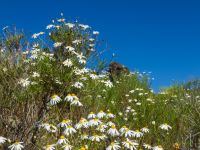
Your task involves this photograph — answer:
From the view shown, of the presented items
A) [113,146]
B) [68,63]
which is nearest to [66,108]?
[68,63]

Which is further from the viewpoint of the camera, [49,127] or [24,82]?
[24,82]

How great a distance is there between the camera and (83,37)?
9.05m

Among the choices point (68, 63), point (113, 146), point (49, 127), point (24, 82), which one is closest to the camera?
point (113, 146)

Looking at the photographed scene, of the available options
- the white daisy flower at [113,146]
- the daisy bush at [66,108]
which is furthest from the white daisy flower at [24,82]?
the white daisy flower at [113,146]

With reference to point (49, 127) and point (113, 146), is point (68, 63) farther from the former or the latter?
point (113, 146)

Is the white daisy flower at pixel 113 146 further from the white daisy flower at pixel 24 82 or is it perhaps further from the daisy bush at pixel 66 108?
the white daisy flower at pixel 24 82

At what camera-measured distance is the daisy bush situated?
22.1 feet

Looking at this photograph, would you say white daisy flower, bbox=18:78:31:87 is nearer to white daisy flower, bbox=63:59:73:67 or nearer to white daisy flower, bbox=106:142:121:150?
white daisy flower, bbox=63:59:73:67

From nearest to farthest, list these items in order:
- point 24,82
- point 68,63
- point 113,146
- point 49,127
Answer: point 113,146 → point 49,127 → point 24,82 → point 68,63

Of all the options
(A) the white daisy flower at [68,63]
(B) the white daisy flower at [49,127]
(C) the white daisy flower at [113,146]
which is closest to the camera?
(C) the white daisy flower at [113,146]

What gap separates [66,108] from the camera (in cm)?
866

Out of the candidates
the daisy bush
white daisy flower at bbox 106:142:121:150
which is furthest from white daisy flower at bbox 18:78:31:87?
white daisy flower at bbox 106:142:121:150

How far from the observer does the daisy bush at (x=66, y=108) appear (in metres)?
6.73

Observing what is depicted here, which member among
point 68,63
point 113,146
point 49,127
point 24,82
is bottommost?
point 113,146
